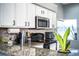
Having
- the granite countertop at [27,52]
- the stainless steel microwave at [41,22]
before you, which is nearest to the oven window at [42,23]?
the stainless steel microwave at [41,22]

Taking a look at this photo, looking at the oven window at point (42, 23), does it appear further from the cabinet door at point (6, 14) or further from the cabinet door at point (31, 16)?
the cabinet door at point (6, 14)

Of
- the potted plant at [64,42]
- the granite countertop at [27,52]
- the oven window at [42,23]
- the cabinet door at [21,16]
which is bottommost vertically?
the granite countertop at [27,52]

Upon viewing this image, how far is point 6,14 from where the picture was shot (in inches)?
79.3

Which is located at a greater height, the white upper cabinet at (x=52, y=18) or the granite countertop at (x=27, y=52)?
the white upper cabinet at (x=52, y=18)

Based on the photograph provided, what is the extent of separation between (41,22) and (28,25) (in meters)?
0.19

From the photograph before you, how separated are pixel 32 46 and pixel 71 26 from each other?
0.61 meters

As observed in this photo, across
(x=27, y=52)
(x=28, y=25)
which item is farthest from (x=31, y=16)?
(x=27, y=52)

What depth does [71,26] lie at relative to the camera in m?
1.99

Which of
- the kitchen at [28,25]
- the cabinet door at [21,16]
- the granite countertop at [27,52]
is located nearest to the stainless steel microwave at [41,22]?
the kitchen at [28,25]

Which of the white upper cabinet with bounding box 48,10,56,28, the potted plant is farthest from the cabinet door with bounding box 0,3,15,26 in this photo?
the potted plant

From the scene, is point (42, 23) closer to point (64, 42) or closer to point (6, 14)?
point (64, 42)

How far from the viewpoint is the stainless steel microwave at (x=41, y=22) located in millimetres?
2016

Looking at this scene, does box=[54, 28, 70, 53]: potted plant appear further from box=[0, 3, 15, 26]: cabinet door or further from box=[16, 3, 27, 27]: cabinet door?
box=[0, 3, 15, 26]: cabinet door

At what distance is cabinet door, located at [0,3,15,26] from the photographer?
2.01 metres
